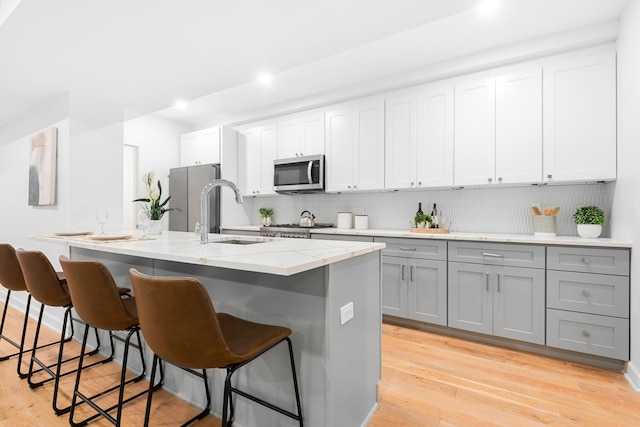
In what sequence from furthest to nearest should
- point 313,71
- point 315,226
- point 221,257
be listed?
point 315,226 < point 313,71 < point 221,257

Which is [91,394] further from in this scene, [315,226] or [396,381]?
[315,226]

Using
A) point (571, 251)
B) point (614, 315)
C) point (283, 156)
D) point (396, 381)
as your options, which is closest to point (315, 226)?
point (283, 156)

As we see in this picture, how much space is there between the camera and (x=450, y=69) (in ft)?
10.5

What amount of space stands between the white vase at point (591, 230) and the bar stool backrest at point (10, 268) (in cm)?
431

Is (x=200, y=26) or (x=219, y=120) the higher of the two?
(x=219, y=120)

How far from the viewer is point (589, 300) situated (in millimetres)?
2396

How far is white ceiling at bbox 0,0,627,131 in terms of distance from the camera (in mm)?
1911

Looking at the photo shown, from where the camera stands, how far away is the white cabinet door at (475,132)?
307 centimetres

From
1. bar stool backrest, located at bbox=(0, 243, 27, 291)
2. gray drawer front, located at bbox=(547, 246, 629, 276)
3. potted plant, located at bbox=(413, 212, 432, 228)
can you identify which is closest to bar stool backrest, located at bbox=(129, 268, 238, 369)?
bar stool backrest, located at bbox=(0, 243, 27, 291)

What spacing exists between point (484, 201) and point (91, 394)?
3666 mm

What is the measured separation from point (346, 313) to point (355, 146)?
2687 mm

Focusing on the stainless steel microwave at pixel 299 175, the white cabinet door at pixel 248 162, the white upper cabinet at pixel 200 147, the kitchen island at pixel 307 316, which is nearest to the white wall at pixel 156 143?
the white upper cabinet at pixel 200 147

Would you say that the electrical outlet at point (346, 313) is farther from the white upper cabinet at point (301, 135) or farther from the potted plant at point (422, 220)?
the white upper cabinet at point (301, 135)

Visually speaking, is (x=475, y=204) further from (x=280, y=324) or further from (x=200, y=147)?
(x=200, y=147)
